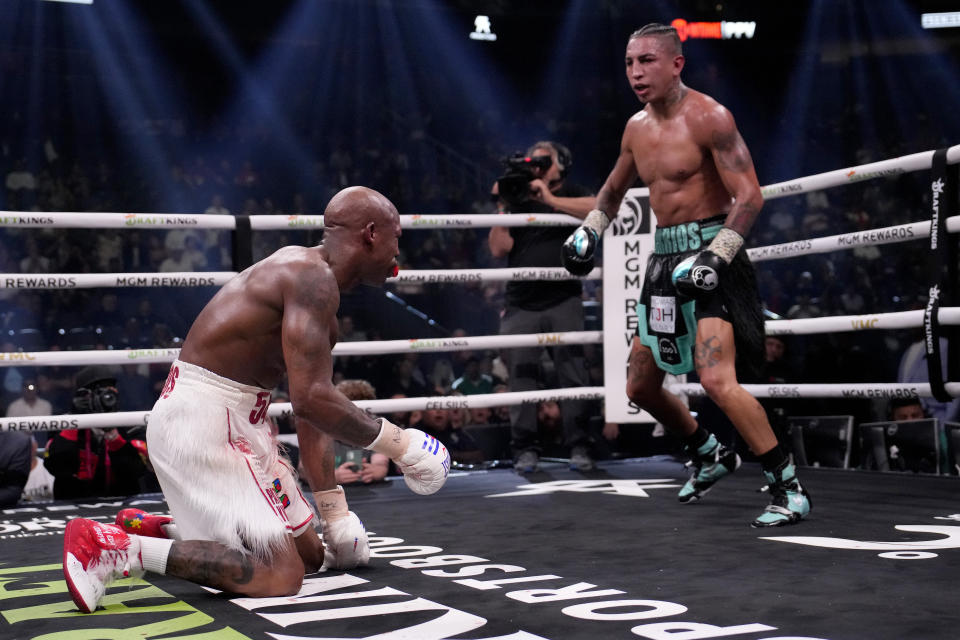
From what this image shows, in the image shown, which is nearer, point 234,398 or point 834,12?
point 234,398

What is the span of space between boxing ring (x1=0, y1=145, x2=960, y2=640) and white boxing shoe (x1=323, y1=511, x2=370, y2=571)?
0.13 ft

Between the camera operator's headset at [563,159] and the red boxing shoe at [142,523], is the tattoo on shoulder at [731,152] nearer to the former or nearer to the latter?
the camera operator's headset at [563,159]

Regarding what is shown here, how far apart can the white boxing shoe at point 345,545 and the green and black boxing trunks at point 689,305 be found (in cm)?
127

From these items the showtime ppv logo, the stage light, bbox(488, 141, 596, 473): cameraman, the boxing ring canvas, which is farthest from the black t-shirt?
the stage light

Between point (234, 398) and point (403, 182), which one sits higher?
point (403, 182)

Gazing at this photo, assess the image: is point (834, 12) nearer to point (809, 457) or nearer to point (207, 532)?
point (809, 457)

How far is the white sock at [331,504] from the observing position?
235 centimetres

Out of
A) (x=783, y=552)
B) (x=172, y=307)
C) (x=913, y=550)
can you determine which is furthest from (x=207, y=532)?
(x=172, y=307)

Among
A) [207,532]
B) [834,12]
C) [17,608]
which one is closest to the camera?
[17,608]

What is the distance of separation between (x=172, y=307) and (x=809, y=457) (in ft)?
17.8

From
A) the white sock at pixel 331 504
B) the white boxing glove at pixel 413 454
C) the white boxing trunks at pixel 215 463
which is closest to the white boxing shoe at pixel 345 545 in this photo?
the white sock at pixel 331 504

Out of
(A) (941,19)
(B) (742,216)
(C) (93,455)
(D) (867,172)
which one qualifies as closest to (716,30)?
(A) (941,19)

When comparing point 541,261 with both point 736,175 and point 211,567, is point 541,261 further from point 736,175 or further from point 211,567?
point 211,567

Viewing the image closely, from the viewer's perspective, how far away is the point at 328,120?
11.5m
